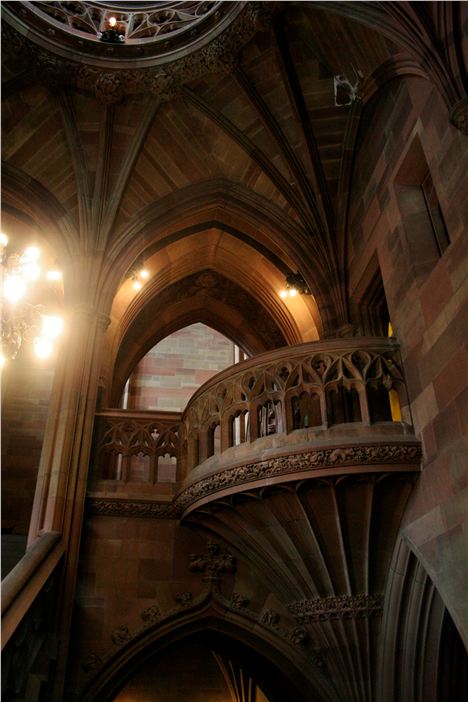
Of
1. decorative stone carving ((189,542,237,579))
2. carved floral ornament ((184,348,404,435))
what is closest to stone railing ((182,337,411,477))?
carved floral ornament ((184,348,404,435))

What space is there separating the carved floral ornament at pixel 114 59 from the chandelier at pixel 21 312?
13.2 ft

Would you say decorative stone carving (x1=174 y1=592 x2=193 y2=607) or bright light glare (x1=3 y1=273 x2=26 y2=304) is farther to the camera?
decorative stone carving (x1=174 y1=592 x2=193 y2=607)

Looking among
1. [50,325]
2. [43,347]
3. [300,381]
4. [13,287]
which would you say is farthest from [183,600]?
[13,287]

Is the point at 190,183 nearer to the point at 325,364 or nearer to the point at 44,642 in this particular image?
the point at 325,364

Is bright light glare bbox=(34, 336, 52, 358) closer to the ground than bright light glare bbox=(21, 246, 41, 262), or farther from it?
closer to the ground

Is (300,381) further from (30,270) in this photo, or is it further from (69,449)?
(69,449)

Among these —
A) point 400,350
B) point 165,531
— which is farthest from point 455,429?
point 165,531

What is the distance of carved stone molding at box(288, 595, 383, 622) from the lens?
20.3 ft

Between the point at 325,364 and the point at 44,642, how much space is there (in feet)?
13.0

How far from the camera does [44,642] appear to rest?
20.8ft

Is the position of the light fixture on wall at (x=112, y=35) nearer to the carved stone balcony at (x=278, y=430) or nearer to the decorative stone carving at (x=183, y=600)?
the carved stone balcony at (x=278, y=430)

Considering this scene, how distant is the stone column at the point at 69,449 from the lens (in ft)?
22.5

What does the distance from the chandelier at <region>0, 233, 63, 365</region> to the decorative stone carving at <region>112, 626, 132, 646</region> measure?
3.14 m

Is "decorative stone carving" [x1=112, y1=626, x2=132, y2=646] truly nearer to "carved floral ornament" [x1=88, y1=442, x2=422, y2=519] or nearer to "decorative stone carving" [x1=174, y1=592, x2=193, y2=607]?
"decorative stone carving" [x1=174, y1=592, x2=193, y2=607]
